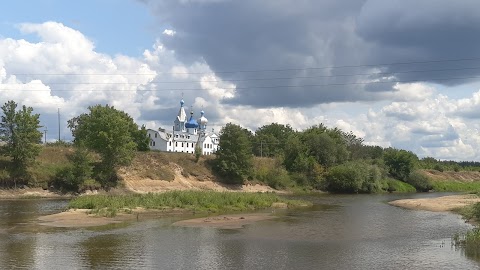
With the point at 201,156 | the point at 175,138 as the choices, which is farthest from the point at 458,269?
the point at 175,138

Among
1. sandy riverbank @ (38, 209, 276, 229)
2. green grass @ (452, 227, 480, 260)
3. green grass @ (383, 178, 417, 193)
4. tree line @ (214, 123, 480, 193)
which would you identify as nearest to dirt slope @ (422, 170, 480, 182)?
tree line @ (214, 123, 480, 193)

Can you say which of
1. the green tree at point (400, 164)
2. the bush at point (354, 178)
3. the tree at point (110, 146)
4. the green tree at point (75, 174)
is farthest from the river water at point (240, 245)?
the green tree at point (400, 164)

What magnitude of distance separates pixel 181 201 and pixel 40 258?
30632 mm

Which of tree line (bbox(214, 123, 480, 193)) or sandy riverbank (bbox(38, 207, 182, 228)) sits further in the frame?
tree line (bbox(214, 123, 480, 193))

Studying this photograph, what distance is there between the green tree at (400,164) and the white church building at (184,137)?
5389 cm

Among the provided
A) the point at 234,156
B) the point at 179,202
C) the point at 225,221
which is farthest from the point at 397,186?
the point at 225,221

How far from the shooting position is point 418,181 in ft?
434

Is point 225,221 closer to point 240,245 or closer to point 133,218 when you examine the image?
point 133,218

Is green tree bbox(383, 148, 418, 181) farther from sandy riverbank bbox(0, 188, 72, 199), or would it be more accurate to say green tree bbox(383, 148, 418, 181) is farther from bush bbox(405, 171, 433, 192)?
sandy riverbank bbox(0, 188, 72, 199)

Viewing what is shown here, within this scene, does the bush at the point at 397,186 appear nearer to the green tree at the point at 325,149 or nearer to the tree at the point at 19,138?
the green tree at the point at 325,149

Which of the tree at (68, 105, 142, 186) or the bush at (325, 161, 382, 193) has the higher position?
the tree at (68, 105, 142, 186)

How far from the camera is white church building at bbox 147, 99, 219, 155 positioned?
16750 cm

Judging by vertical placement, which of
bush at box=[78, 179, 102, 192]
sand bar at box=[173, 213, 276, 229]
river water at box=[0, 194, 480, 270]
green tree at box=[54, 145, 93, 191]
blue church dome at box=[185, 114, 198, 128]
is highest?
blue church dome at box=[185, 114, 198, 128]

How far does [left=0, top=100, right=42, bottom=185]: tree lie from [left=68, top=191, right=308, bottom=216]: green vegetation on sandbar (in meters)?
30.4
